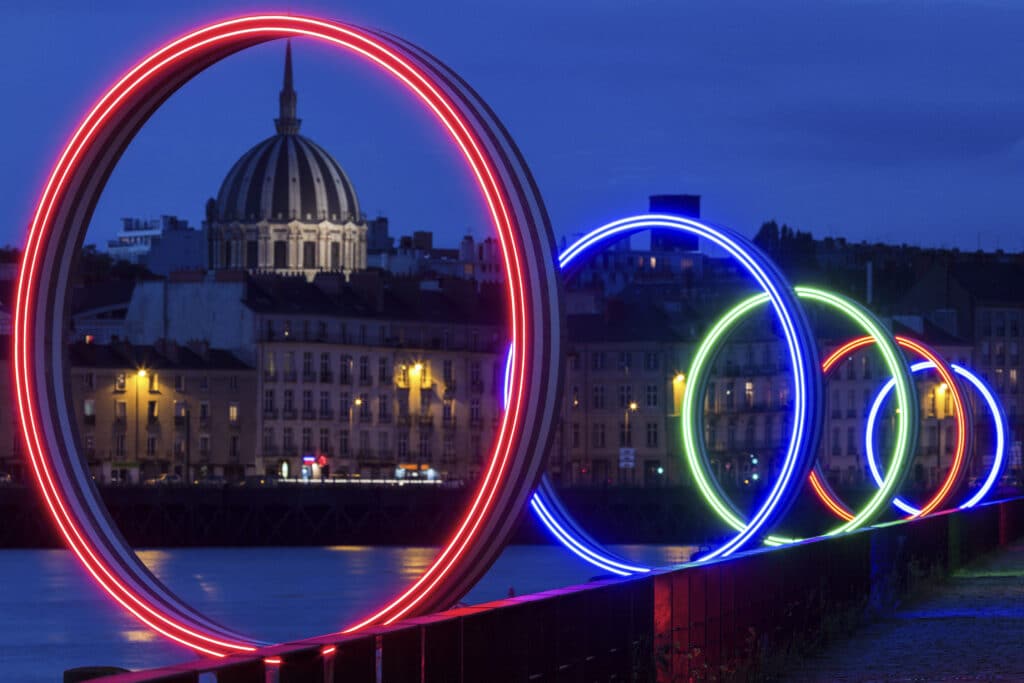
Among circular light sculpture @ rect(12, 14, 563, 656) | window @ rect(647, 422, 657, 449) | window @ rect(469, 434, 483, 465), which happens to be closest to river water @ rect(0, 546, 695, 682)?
window @ rect(469, 434, 483, 465)

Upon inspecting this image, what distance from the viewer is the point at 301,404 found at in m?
132

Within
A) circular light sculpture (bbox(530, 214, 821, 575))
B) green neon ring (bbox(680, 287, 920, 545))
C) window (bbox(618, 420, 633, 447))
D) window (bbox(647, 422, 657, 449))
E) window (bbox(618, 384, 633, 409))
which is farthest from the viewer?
window (bbox(647, 422, 657, 449))

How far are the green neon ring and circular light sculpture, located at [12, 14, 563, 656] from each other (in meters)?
18.9

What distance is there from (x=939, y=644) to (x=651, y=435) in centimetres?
11653

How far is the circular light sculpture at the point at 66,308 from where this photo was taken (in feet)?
66.7

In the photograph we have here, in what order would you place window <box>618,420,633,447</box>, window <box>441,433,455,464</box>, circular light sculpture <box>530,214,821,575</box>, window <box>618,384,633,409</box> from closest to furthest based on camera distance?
circular light sculpture <box>530,214,821,575</box>
window <box>441,433,455,464</box>
window <box>618,384,633,409</box>
window <box>618,420,633,447</box>

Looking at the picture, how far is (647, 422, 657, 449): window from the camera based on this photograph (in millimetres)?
143500

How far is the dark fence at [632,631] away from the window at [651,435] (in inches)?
4311

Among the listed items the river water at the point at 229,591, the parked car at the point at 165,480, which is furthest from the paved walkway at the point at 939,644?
the parked car at the point at 165,480

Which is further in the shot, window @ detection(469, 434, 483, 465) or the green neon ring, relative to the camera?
window @ detection(469, 434, 483, 465)

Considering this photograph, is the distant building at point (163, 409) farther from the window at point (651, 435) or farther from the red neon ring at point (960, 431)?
the red neon ring at point (960, 431)

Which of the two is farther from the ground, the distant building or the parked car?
the distant building

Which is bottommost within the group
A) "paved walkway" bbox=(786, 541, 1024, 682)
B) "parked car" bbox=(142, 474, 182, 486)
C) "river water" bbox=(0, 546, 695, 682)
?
"river water" bbox=(0, 546, 695, 682)

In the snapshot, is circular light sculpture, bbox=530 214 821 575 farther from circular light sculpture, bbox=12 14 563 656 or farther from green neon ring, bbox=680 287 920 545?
circular light sculpture, bbox=12 14 563 656
